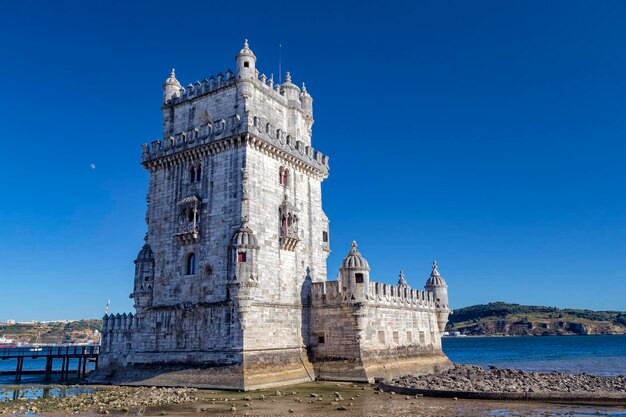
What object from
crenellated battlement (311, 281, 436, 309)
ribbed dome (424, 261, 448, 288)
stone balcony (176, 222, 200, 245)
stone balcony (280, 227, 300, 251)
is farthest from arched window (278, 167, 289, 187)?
ribbed dome (424, 261, 448, 288)

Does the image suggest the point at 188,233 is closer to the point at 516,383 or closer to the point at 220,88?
the point at 220,88

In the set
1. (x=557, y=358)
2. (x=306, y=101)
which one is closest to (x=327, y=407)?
(x=306, y=101)

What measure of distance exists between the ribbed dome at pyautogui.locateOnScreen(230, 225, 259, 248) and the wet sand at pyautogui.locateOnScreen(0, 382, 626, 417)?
28.1ft

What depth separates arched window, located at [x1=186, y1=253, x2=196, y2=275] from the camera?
117 ft

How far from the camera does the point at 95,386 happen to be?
36562mm

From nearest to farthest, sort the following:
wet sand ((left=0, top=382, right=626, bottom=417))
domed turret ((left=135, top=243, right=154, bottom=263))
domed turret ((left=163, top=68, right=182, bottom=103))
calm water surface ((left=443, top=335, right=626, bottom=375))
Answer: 1. wet sand ((left=0, top=382, right=626, bottom=417))
2. domed turret ((left=135, top=243, right=154, bottom=263))
3. domed turret ((left=163, top=68, right=182, bottom=103))
4. calm water surface ((left=443, top=335, right=626, bottom=375))

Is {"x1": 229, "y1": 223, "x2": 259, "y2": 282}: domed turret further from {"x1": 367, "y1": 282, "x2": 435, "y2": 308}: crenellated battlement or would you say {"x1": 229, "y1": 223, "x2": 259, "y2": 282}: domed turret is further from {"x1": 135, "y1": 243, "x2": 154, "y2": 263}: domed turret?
{"x1": 367, "y1": 282, "x2": 435, "y2": 308}: crenellated battlement

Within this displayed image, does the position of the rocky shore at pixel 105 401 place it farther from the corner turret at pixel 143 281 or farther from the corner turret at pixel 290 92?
the corner turret at pixel 290 92

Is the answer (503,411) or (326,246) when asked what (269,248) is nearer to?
(326,246)

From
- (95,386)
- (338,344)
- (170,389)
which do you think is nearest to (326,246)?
(338,344)

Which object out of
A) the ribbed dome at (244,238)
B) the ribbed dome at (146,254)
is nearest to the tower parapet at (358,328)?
the ribbed dome at (244,238)

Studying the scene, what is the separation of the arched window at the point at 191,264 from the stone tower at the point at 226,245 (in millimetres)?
71

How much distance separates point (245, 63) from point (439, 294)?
91.7 feet

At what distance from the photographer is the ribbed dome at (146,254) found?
3747 centimetres
